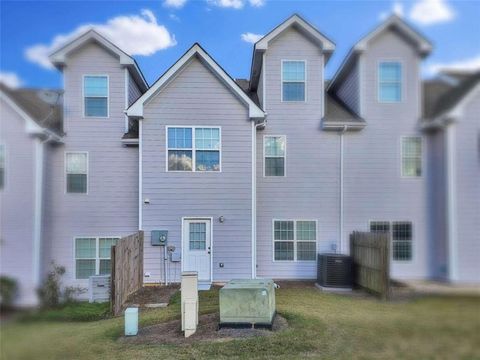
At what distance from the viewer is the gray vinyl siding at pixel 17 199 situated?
1.56m

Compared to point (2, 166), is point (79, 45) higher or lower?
higher

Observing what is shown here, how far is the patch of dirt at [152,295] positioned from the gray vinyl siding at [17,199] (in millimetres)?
4652

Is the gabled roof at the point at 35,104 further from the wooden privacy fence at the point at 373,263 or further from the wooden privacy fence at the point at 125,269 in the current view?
the wooden privacy fence at the point at 125,269

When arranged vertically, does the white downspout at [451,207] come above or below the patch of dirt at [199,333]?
above

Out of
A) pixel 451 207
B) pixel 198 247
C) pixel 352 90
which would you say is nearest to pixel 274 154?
pixel 198 247

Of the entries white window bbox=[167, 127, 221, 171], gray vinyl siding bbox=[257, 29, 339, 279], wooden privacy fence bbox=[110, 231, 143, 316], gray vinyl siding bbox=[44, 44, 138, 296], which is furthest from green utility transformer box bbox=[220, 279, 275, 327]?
white window bbox=[167, 127, 221, 171]

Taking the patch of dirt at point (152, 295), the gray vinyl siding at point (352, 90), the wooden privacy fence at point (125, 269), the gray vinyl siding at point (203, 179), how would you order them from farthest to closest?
the gray vinyl siding at point (203, 179) → the patch of dirt at point (152, 295) → the wooden privacy fence at point (125, 269) → the gray vinyl siding at point (352, 90)

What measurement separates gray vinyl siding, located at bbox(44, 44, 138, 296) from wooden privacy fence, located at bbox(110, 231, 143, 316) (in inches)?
34.7

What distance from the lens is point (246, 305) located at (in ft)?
13.4

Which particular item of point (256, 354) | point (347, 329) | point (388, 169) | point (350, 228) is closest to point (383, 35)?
point (388, 169)

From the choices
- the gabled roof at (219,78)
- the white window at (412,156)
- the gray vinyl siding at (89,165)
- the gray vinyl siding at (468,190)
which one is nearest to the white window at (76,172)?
the gray vinyl siding at (89,165)

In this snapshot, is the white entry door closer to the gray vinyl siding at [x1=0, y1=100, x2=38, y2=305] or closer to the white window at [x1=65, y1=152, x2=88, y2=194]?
the white window at [x1=65, y1=152, x2=88, y2=194]

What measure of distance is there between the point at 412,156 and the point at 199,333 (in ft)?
11.4

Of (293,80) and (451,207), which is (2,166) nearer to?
(451,207)
